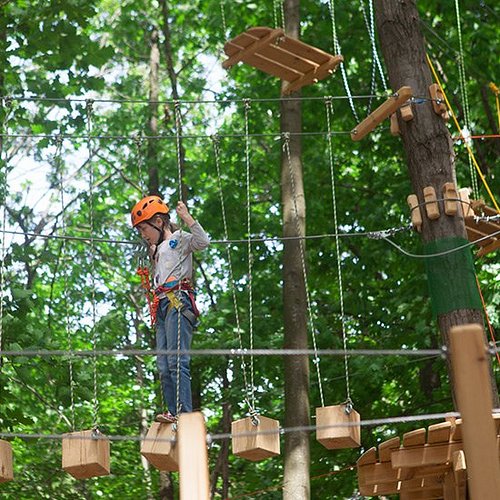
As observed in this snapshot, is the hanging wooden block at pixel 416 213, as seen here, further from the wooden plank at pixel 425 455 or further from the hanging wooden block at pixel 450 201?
the wooden plank at pixel 425 455

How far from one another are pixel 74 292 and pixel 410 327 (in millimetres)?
6130

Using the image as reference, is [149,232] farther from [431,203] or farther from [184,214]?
[431,203]

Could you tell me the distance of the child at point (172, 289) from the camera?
6.36 meters

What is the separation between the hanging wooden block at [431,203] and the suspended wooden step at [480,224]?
0.19m

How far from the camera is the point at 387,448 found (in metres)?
6.77

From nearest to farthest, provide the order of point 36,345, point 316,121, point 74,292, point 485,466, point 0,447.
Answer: point 485,466, point 0,447, point 36,345, point 316,121, point 74,292

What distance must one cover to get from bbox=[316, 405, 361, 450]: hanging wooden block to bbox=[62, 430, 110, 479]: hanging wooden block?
1.05 metres

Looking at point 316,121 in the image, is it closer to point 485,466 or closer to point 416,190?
point 416,190

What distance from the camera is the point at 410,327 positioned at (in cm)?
1103

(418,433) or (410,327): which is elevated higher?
(410,327)

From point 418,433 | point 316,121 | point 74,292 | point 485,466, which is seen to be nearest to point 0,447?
point 418,433

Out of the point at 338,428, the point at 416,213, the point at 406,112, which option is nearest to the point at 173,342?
the point at 338,428

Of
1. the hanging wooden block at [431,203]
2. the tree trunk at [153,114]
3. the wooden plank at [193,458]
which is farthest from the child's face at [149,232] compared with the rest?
the tree trunk at [153,114]

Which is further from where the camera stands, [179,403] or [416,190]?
[416,190]
